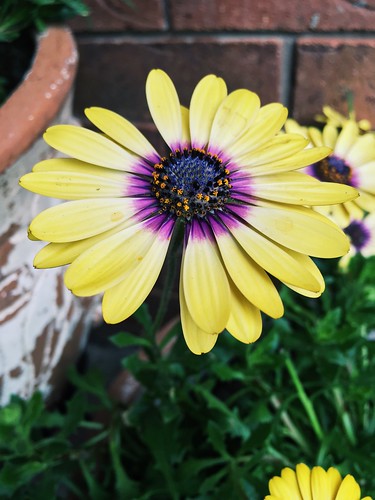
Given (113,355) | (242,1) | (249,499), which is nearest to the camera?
(249,499)

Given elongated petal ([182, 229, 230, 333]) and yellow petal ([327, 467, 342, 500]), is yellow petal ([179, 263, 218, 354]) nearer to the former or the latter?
elongated petal ([182, 229, 230, 333])

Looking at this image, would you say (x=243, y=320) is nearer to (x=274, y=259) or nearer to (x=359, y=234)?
(x=274, y=259)

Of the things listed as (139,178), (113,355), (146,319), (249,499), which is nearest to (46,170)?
(139,178)

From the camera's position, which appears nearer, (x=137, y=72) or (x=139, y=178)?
(x=139, y=178)

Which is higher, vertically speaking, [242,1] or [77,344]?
[242,1]

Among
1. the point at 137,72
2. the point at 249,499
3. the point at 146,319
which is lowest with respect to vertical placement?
the point at 249,499

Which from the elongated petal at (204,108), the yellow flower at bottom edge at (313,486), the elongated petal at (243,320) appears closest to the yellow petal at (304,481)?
the yellow flower at bottom edge at (313,486)

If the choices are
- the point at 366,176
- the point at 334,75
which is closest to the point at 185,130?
the point at 366,176

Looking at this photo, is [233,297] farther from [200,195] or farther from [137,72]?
[137,72]
